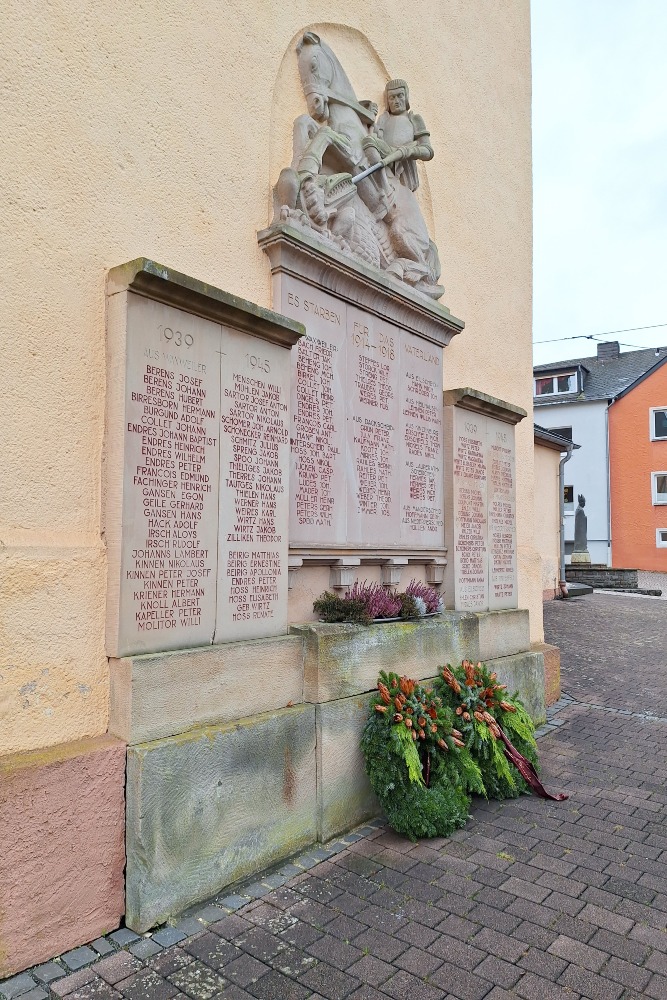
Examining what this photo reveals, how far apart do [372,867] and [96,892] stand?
136 centimetres

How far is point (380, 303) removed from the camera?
5.13 meters

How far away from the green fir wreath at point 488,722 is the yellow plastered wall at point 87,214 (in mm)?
2314

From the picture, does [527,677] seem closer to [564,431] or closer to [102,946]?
[102,946]

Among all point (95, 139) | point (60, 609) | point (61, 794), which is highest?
point (95, 139)

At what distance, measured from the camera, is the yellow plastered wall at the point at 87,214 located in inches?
117

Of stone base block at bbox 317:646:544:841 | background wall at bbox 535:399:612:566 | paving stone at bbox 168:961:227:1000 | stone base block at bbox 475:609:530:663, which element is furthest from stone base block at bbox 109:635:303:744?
background wall at bbox 535:399:612:566

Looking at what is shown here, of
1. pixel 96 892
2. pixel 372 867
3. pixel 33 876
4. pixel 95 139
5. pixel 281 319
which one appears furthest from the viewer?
pixel 281 319

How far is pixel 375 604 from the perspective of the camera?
459 centimetres

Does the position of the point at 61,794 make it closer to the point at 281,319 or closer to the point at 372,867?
the point at 372,867

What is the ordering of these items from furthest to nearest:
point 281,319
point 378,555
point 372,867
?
point 378,555, point 281,319, point 372,867

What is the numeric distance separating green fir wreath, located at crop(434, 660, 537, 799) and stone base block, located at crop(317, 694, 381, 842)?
0.69m

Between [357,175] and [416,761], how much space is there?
153 inches

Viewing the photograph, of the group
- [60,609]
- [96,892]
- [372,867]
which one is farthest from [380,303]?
[96,892]

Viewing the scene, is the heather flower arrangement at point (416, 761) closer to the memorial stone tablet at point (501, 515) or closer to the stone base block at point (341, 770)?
the stone base block at point (341, 770)
